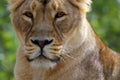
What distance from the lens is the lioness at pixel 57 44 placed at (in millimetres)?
7406

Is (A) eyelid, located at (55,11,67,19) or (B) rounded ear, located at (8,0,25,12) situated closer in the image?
(A) eyelid, located at (55,11,67,19)

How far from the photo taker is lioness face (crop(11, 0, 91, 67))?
24.1ft

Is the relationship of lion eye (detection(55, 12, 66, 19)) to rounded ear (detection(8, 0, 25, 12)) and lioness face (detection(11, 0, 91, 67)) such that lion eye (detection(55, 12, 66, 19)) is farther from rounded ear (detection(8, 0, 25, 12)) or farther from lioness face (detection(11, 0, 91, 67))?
rounded ear (detection(8, 0, 25, 12))

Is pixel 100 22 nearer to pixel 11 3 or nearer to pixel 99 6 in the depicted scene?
pixel 99 6

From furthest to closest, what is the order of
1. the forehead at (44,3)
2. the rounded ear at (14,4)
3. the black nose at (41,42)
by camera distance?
the rounded ear at (14,4)
the forehead at (44,3)
the black nose at (41,42)

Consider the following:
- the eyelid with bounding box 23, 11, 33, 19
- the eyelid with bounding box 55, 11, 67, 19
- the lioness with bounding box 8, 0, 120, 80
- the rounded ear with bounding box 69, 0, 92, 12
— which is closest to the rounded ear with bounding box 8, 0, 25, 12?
the lioness with bounding box 8, 0, 120, 80

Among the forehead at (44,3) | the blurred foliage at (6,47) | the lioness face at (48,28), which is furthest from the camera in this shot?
the blurred foliage at (6,47)

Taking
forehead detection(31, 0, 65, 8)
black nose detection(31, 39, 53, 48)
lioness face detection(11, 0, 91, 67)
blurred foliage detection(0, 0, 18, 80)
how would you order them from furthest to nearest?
1. blurred foliage detection(0, 0, 18, 80)
2. forehead detection(31, 0, 65, 8)
3. lioness face detection(11, 0, 91, 67)
4. black nose detection(31, 39, 53, 48)

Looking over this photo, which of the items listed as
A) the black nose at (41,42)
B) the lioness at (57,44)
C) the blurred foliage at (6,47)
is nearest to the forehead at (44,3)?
the lioness at (57,44)

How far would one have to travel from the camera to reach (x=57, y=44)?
7.44 meters

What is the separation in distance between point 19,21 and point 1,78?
203 inches

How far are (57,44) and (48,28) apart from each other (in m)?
0.18

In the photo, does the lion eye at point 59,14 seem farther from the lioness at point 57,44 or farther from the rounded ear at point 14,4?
the rounded ear at point 14,4

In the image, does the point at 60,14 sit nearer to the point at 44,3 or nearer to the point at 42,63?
the point at 44,3
